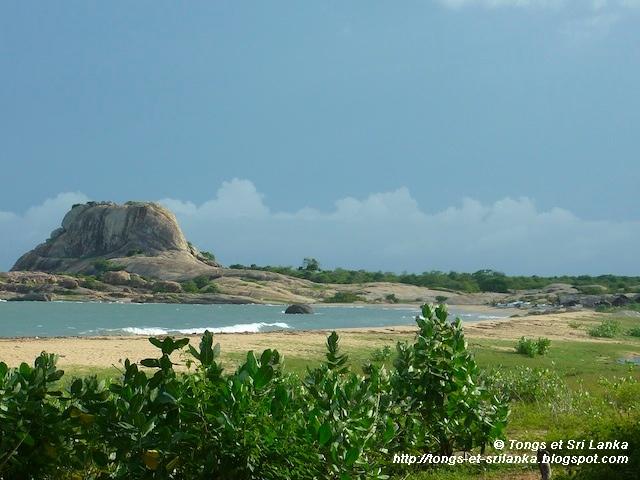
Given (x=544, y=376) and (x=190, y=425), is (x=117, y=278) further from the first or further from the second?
(x=190, y=425)

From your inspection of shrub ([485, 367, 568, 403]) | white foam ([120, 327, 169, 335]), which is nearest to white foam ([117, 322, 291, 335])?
white foam ([120, 327, 169, 335])

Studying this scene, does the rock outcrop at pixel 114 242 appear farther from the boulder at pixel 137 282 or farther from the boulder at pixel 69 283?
→ the boulder at pixel 69 283

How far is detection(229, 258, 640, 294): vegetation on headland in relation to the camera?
13275 cm

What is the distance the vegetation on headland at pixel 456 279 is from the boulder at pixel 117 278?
33.8 m

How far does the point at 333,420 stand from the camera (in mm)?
4707

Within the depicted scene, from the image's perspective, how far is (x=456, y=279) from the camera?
479 ft

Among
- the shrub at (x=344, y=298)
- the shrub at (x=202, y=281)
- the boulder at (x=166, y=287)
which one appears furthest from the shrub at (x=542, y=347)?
the shrub at (x=202, y=281)

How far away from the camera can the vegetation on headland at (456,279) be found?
13275 cm

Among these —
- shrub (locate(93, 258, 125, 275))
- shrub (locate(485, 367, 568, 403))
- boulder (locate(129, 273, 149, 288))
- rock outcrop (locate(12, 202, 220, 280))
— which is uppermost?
rock outcrop (locate(12, 202, 220, 280))

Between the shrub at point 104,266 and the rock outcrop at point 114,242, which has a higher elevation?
the rock outcrop at point 114,242

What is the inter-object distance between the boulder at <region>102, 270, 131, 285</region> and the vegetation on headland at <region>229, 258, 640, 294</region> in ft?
111

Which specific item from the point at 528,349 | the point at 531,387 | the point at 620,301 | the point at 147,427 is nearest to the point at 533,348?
the point at 528,349

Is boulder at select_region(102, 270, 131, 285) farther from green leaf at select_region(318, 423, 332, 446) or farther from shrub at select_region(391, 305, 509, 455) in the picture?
green leaf at select_region(318, 423, 332, 446)

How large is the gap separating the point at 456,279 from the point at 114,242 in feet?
244
